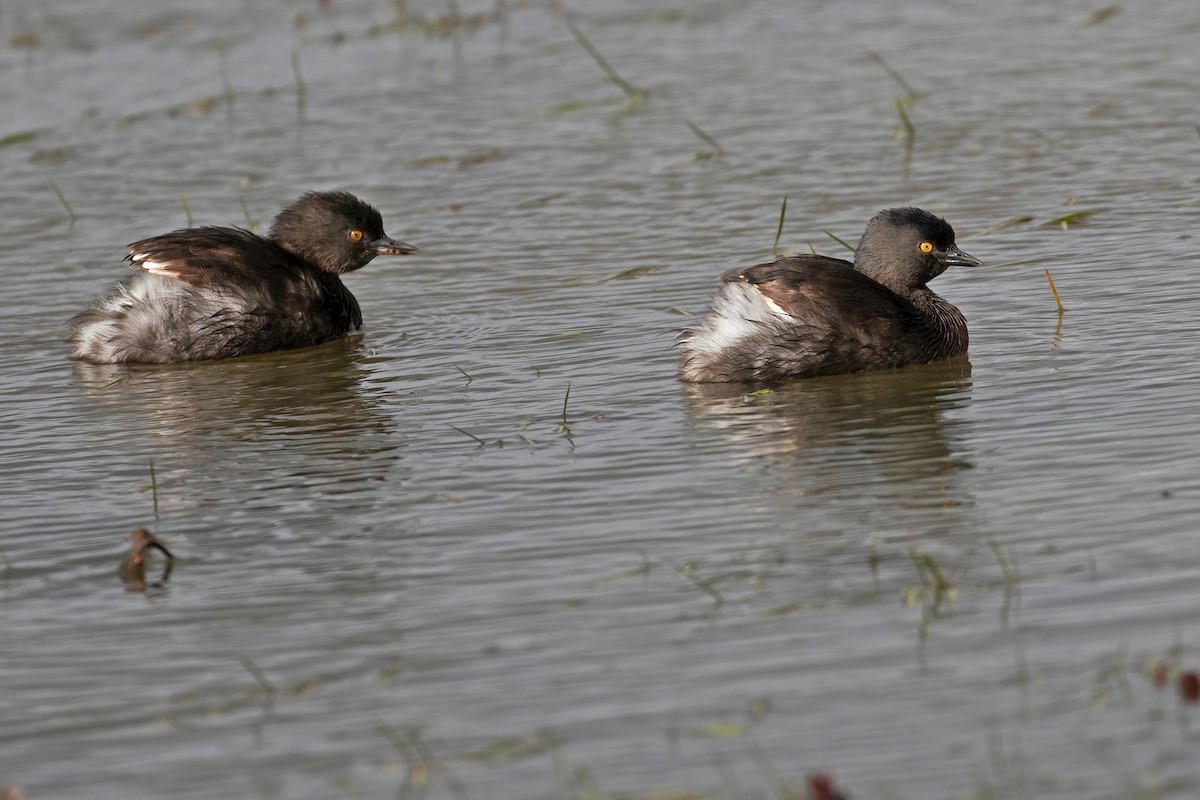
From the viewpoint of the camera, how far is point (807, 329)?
8844mm

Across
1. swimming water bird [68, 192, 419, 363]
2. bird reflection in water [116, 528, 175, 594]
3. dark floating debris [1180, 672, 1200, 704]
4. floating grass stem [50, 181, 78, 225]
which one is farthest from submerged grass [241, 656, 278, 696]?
floating grass stem [50, 181, 78, 225]

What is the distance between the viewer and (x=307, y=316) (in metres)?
10.5

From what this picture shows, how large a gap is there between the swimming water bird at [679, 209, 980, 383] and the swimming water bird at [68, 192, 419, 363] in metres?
2.45

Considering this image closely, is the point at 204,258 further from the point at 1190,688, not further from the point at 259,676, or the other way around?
the point at 1190,688

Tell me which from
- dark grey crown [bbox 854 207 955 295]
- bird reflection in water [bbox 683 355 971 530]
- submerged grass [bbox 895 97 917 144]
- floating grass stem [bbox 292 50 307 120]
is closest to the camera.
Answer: bird reflection in water [bbox 683 355 971 530]

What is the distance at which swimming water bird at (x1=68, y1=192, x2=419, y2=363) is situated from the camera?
33.7ft

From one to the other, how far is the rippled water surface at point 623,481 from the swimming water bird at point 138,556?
0.08m

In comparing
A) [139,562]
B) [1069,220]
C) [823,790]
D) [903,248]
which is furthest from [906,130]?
[823,790]

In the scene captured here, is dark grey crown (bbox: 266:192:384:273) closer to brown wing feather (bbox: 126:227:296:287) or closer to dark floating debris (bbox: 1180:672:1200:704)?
brown wing feather (bbox: 126:227:296:287)

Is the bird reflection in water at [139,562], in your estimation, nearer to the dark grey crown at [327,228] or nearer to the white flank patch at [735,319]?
the white flank patch at [735,319]

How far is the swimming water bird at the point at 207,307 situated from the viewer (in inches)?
404

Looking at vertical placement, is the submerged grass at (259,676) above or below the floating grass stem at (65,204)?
above

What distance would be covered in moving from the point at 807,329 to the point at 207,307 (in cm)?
338

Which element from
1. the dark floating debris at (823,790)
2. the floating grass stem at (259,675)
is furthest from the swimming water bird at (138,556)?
the dark floating debris at (823,790)
